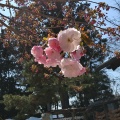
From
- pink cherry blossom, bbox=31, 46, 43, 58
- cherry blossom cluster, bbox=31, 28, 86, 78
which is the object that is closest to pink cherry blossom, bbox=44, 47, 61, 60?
cherry blossom cluster, bbox=31, 28, 86, 78

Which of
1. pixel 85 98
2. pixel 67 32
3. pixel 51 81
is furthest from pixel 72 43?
pixel 85 98

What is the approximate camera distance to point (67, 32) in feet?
6.04

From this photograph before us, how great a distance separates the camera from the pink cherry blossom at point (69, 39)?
185cm

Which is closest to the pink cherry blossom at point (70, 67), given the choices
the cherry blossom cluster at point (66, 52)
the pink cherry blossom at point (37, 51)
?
the cherry blossom cluster at point (66, 52)

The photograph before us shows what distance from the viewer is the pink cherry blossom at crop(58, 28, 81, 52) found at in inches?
72.7

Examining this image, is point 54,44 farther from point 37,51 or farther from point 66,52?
point 37,51

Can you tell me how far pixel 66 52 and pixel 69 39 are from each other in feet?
0.33

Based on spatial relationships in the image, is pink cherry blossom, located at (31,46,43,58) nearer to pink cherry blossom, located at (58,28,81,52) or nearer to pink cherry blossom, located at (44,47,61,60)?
pink cherry blossom, located at (44,47,61,60)

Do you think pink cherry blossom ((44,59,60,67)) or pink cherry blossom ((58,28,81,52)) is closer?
pink cherry blossom ((58,28,81,52))

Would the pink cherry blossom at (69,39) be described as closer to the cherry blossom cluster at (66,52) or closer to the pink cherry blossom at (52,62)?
the cherry blossom cluster at (66,52)

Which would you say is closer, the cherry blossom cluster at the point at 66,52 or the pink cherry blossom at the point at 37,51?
the cherry blossom cluster at the point at 66,52

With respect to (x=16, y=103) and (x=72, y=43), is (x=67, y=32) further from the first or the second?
(x=16, y=103)

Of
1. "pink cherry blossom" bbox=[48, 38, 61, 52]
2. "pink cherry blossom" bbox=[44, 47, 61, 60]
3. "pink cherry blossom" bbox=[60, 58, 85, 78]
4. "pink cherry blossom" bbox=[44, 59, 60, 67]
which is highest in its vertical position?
"pink cherry blossom" bbox=[48, 38, 61, 52]

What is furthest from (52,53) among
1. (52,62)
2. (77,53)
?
(77,53)
